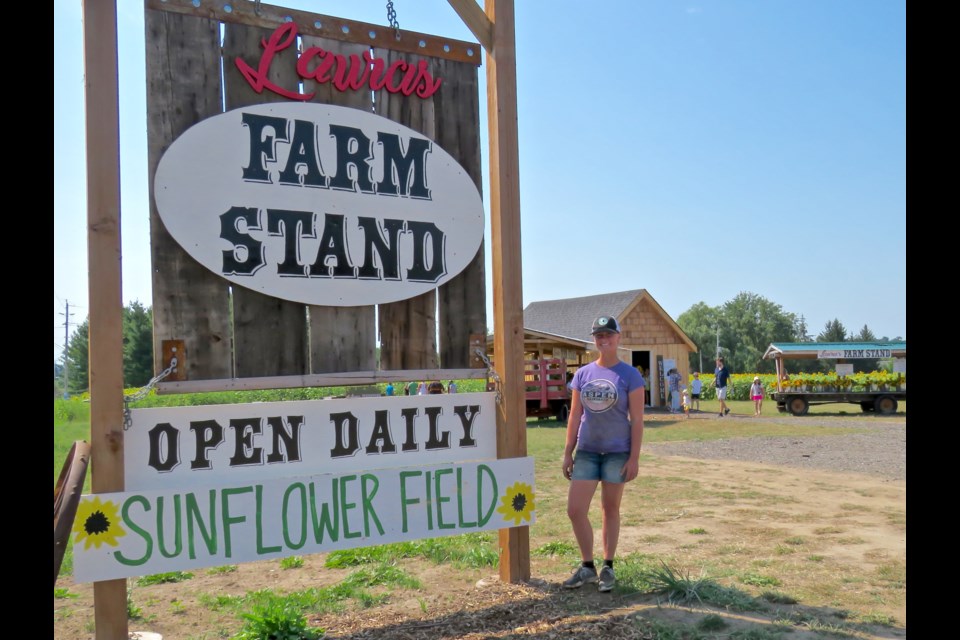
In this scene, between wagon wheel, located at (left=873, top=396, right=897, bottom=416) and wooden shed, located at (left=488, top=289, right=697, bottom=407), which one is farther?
wooden shed, located at (left=488, top=289, right=697, bottom=407)

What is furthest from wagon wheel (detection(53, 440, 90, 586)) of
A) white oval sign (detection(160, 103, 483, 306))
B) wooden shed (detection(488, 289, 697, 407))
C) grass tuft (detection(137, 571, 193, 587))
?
wooden shed (detection(488, 289, 697, 407))

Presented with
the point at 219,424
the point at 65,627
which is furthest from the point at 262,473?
the point at 65,627

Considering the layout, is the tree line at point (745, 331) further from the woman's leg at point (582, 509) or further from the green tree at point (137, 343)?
the woman's leg at point (582, 509)

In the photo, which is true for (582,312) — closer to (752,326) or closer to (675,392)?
(675,392)

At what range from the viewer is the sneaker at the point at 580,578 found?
482 centimetres

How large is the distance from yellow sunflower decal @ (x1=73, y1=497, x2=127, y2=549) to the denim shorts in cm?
276

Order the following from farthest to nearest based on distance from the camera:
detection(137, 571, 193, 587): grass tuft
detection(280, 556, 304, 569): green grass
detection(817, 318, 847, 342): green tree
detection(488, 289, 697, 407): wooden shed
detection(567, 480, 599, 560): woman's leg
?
detection(817, 318, 847, 342): green tree → detection(488, 289, 697, 407): wooden shed → detection(280, 556, 304, 569): green grass → detection(137, 571, 193, 587): grass tuft → detection(567, 480, 599, 560): woman's leg

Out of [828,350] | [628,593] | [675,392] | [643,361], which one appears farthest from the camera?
[643,361]

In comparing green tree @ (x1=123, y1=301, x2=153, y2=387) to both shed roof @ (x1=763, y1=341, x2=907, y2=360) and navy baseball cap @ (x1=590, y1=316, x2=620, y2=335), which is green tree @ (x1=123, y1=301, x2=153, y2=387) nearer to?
shed roof @ (x1=763, y1=341, x2=907, y2=360)

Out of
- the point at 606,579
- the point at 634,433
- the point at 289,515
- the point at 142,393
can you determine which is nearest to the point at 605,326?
the point at 634,433

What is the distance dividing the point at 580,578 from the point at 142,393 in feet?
9.80

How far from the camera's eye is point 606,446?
15.6 feet

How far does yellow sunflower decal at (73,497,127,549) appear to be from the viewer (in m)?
3.71

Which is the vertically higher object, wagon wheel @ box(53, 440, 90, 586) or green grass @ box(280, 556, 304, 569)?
wagon wheel @ box(53, 440, 90, 586)
